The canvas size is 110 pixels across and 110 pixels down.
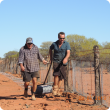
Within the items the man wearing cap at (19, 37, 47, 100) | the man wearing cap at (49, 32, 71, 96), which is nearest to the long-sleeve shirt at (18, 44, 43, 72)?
the man wearing cap at (19, 37, 47, 100)

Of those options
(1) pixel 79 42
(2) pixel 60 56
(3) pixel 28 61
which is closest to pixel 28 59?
(3) pixel 28 61

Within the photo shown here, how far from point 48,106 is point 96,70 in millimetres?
1446

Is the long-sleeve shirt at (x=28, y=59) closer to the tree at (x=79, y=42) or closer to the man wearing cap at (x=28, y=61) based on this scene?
the man wearing cap at (x=28, y=61)

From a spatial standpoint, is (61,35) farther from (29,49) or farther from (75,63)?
(75,63)

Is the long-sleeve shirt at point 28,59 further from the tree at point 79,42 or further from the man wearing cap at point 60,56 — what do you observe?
the tree at point 79,42

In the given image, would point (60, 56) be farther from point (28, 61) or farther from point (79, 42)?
point (79, 42)

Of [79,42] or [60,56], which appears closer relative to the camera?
[60,56]

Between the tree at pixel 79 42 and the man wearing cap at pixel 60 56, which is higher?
the tree at pixel 79 42

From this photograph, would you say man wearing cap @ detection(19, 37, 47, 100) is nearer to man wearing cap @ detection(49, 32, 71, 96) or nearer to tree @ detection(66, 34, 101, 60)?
man wearing cap @ detection(49, 32, 71, 96)

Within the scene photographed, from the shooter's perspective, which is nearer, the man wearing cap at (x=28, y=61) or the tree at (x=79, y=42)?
the man wearing cap at (x=28, y=61)

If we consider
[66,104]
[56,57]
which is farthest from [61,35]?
[66,104]

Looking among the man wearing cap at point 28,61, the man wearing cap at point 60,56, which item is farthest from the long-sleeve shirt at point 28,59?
the man wearing cap at point 60,56

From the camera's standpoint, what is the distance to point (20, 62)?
5242 millimetres

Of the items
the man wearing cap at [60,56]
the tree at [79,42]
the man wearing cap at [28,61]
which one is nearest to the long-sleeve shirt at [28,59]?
the man wearing cap at [28,61]
